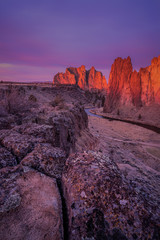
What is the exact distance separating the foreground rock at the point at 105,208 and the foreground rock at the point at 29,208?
0.67 feet

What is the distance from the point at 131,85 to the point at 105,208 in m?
44.2

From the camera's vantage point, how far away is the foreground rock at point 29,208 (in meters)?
1.32

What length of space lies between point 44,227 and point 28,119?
203 inches

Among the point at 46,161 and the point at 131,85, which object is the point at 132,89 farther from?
the point at 46,161

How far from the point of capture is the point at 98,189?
1655 mm

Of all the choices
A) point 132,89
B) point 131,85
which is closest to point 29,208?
point 132,89

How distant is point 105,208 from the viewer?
1502mm

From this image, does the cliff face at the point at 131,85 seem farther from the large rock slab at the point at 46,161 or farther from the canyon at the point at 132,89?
the large rock slab at the point at 46,161

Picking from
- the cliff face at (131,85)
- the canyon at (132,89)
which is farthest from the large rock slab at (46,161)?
the cliff face at (131,85)

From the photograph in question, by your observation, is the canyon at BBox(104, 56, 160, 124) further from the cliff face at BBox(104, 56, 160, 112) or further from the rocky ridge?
the rocky ridge

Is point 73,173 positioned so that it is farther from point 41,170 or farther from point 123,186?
point 123,186

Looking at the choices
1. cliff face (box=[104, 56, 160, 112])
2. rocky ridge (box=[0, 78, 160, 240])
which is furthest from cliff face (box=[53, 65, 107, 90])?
rocky ridge (box=[0, 78, 160, 240])

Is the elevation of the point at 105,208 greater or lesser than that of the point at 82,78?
lesser

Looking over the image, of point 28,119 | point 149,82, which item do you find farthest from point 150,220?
point 149,82
